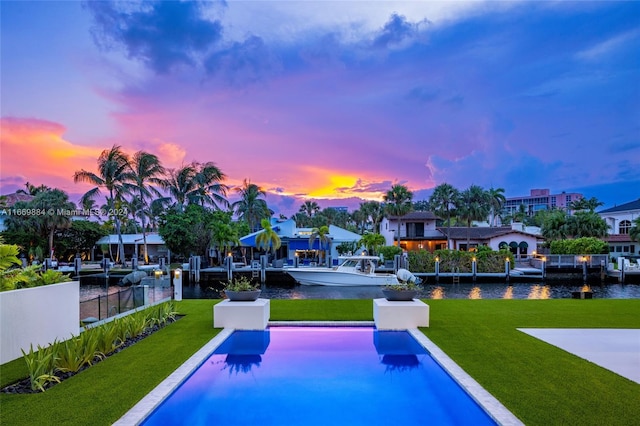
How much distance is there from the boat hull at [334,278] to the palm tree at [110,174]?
18171 millimetres

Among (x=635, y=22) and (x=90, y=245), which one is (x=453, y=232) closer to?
(x=635, y=22)

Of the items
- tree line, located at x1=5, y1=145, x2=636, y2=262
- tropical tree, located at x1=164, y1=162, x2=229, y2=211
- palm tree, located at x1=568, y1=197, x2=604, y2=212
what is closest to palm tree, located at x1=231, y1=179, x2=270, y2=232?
tree line, located at x1=5, y1=145, x2=636, y2=262

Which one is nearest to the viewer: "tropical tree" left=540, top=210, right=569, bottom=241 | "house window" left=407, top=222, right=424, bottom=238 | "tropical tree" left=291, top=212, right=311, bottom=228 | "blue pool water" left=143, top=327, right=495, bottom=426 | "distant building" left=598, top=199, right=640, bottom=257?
"blue pool water" left=143, top=327, right=495, bottom=426

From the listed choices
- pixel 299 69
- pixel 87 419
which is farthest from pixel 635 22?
pixel 87 419

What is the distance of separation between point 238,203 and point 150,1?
32.4 meters

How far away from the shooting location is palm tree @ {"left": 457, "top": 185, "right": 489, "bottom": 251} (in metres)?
46.0

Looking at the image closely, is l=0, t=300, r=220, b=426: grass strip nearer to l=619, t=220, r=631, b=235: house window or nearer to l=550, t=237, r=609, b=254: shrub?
l=550, t=237, r=609, b=254: shrub

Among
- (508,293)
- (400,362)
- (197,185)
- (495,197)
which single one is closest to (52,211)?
(197,185)

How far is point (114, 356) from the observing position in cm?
667

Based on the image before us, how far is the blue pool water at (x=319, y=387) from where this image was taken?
4.75 meters

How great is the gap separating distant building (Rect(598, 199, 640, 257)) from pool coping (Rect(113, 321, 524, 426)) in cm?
4034

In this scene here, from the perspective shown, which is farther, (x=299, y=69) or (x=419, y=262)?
(x=419, y=262)

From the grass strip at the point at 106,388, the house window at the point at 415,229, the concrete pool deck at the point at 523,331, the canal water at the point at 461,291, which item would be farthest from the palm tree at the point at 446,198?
the grass strip at the point at 106,388

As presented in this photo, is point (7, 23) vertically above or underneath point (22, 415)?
above
